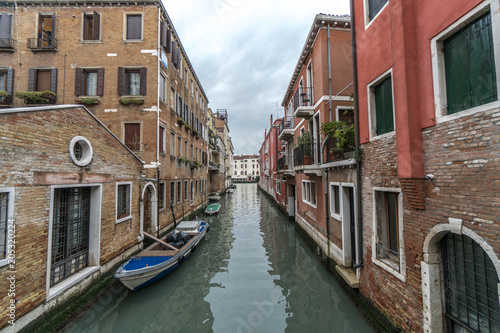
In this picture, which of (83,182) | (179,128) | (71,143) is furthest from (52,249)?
(179,128)

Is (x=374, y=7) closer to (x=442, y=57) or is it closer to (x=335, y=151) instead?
(x=442, y=57)

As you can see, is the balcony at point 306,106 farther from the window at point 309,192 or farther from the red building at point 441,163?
the red building at point 441,163

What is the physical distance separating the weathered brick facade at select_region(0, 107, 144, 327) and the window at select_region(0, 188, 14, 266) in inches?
2.5

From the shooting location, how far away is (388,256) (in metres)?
5.08

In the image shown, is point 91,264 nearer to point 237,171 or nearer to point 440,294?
point 440,294

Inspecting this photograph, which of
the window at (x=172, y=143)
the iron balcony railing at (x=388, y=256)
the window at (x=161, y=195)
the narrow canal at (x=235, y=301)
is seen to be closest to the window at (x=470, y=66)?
the iron balcony railing at (x=388, y=256)

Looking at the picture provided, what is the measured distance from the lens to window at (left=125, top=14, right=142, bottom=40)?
38.8ft

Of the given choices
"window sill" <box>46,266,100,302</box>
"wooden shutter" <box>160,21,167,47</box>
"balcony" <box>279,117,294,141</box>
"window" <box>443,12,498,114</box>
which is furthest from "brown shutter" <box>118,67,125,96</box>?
"window" <box>443,12,498,114</box>

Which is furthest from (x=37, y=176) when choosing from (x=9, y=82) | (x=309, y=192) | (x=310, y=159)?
(x=9, y=82)

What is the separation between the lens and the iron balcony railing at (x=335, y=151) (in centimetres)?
692

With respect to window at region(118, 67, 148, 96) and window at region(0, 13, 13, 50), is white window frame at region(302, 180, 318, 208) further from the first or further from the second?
window at region(0, 13, 13, 50)

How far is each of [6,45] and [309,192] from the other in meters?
16.9

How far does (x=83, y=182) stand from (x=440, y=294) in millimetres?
8144

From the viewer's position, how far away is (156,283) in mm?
7355
